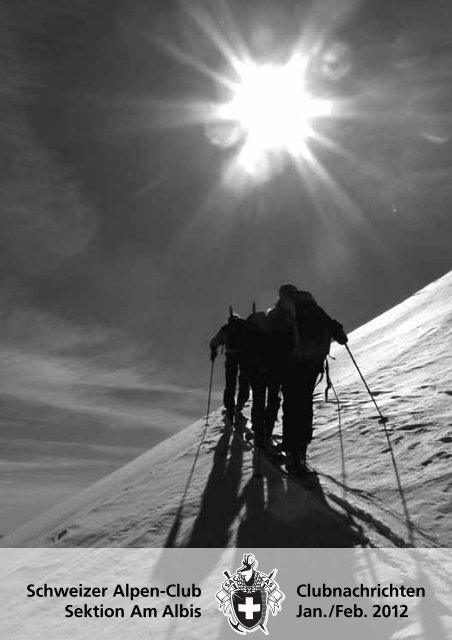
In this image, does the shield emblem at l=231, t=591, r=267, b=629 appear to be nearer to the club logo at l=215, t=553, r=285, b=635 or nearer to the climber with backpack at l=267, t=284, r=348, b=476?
the club logo at l=215, t=553, r=285, b=635

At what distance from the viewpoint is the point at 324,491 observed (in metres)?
6.24

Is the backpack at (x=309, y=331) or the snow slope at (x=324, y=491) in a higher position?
the backpack at (x=309, y=331)

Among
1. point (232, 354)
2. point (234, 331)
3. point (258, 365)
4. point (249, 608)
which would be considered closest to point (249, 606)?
point (249, 608)

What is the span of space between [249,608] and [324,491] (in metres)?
2.40

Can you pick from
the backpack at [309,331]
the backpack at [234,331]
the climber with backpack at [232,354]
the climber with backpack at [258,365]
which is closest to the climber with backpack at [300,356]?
the backpack at [309,331]

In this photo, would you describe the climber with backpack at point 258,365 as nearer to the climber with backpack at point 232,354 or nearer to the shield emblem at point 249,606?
the climber with backpack at point 232,354

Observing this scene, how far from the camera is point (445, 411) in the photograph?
316 inches

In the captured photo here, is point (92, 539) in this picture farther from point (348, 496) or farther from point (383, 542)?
point (383, 542)

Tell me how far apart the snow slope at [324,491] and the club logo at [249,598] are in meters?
0.57

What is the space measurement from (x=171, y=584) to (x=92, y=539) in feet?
6.79

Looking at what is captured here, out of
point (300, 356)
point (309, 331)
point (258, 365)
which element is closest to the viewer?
point (300, 356)

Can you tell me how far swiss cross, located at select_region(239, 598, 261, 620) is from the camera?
400 centimetres

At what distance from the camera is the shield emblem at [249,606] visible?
396 cm

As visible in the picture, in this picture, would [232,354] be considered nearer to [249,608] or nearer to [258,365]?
[258,365]
